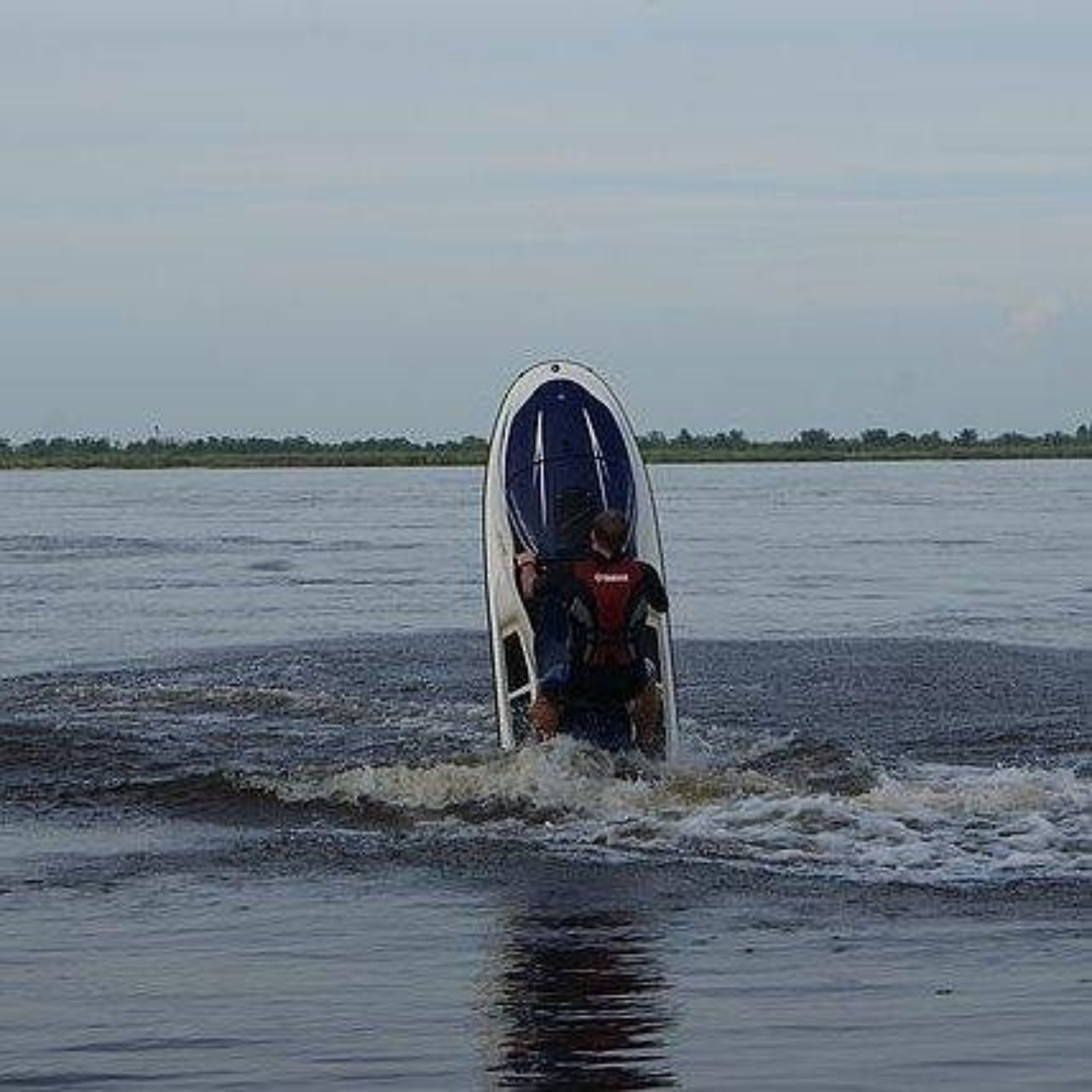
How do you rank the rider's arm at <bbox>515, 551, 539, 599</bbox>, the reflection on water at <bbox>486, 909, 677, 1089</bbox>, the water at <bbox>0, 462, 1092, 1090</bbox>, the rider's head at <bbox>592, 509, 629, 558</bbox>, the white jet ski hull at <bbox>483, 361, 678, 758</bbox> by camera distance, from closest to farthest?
the reflection on water at <bbox>486, 909, 677, 1089</bbox> < the water at <bbox>0, 462, 1092, 1090</bbox> < the rider's head at <bbox>592, 509, 629, 558</bbox> < the rider's arm at <bbox>515, 551, 539, 599</bbox> < the white jet ski hull at <bbox>483, 361, 678, 758</bbox>

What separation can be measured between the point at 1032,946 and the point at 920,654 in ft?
45.7

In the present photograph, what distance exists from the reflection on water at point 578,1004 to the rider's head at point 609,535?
3.99 meters

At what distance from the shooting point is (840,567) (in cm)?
3841

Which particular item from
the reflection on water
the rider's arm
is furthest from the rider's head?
the reflection on water

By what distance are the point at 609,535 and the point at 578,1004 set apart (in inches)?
234

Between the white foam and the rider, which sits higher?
the rider

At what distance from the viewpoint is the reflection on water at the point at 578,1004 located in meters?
8.15

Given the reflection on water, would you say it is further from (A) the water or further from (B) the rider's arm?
(B) the rider's arm

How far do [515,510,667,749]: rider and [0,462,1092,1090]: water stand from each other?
1.82ft

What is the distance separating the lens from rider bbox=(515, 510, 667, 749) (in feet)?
48.9

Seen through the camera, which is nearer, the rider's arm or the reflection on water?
the reflection on water

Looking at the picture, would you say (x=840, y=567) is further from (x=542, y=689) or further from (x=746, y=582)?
(x=542, y=689)

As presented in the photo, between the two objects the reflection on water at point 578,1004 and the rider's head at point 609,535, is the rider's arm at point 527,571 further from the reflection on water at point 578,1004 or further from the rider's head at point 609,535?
the reflection on water at point 578,1004

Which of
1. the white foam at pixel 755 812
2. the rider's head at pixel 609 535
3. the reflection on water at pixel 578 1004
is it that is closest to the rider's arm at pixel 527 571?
the rider's head at pixel 609 535
